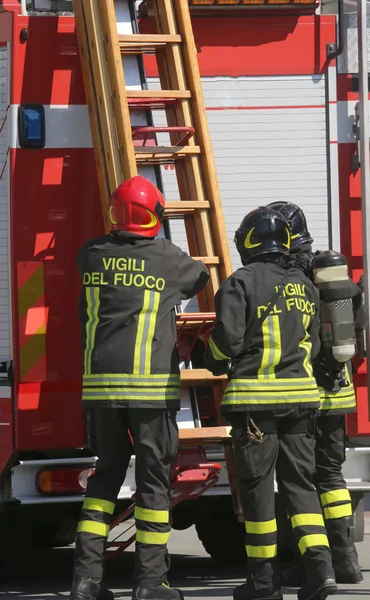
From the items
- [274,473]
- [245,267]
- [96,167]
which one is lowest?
[274,473]

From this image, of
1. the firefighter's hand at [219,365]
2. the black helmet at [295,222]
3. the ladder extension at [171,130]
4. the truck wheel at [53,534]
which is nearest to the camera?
the firefighter's hand at [219,365]

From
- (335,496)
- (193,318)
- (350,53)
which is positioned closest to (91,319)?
(193,318)

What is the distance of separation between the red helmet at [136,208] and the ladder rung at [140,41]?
86cm

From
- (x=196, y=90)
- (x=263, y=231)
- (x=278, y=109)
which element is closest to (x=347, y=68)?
(x=278, y=109)

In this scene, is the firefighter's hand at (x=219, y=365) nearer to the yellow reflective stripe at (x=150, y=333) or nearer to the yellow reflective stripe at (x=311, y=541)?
the yellow reflective stripe at (x=150, y=333)

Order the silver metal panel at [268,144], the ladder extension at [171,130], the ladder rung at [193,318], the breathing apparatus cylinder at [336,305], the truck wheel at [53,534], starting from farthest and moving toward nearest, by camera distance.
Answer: the truck wheel at [53,534]
the silver metal panel at [268,144]
the breathing apparatus cylinder at [336,305]
the ladder extension at [171,130]
the ladder rung at [193,318]

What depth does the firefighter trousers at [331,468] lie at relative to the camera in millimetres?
6793

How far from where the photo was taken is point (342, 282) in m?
6.62

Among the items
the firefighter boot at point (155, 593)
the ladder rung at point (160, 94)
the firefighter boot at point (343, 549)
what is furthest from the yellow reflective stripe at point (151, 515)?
the ladder rung at point (160, 94)

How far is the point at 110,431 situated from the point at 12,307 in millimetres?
1051

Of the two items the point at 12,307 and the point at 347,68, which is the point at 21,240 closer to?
the point at 12,307

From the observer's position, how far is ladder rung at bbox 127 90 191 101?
259 inches

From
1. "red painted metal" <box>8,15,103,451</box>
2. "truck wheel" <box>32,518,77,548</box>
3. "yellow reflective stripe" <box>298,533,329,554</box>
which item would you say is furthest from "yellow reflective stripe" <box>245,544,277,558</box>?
"truck wheel" <box>32,518,77,548</box>

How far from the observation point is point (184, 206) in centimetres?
650
